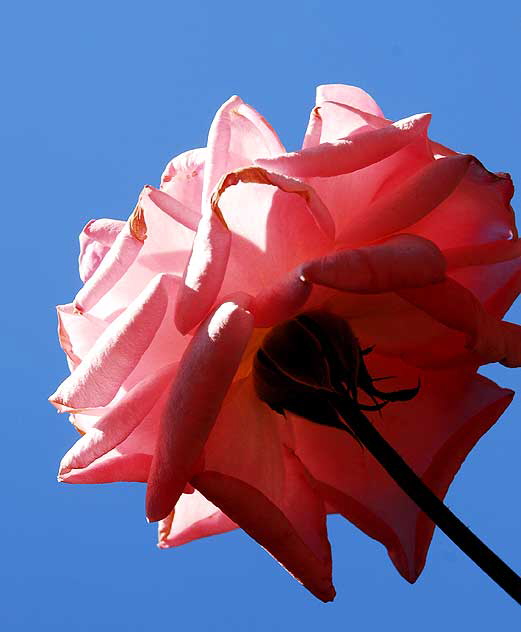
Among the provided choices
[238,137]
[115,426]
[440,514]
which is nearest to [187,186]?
[238,137]

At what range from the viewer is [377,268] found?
0.73 m

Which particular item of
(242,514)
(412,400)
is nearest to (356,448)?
(412,400)

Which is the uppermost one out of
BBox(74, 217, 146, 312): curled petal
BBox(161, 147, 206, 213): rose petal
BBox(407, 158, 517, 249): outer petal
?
BBox(161, 147, 206, 213): rose petal

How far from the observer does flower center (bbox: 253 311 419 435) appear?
88cm

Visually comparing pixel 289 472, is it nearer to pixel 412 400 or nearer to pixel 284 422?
pixel 284 422

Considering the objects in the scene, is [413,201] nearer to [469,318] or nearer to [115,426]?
[469,318]

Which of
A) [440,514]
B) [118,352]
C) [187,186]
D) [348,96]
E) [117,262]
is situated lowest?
[440,514]

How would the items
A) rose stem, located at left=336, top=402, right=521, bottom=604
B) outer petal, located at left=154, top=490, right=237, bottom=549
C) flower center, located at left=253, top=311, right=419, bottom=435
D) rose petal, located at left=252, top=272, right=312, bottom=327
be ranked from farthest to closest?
1. outer petal, located at left=154, top=490, right=237, bottom=549
2. flower center, located at left=253, top=311, right=419, bottom=435
3. rose petal, located at left=252, top=272, right=312, bottom=327
4. rose stem, located at left=336, top=402, right=521, bottom=604

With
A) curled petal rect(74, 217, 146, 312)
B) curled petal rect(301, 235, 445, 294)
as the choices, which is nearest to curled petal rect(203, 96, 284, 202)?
curled petal rect(74, 217, 146, 312)

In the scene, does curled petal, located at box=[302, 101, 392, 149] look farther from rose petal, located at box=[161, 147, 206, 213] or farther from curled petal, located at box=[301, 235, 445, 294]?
curled petal, located at box=[301, 235, 445, 294]

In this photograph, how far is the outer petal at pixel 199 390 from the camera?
2.41ft

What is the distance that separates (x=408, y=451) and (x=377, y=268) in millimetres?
337

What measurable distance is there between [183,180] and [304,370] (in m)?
0.25

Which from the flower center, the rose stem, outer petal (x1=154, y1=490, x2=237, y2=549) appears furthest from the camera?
outer petal (x1=154, y1=490, x2=237, y2=549)
